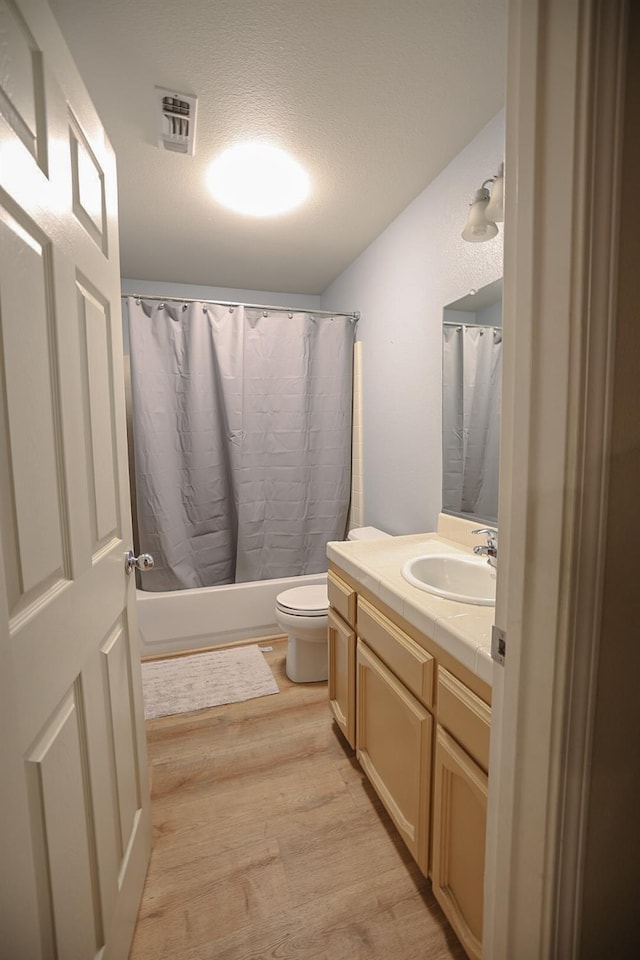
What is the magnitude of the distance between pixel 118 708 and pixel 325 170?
2094 mm

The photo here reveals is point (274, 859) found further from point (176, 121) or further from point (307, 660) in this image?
point (176, 121)

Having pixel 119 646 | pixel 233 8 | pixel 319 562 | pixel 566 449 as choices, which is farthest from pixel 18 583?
pixel 319 562

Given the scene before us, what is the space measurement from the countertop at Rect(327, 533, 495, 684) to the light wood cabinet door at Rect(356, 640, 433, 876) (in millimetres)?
236

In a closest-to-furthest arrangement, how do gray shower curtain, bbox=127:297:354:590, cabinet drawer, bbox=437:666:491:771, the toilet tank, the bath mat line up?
cabinet drawer, bbox=437:666:491:771 < the bath mat < the toilet tank < gray shower curtain, bbox=127:297:354:590

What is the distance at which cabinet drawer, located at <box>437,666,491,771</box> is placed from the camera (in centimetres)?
82

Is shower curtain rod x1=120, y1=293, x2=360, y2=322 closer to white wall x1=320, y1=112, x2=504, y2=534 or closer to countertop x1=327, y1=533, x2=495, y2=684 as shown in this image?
white wall x1=320, y1=112, x2=504, y2=534

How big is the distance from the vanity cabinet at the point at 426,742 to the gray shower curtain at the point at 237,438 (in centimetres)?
131

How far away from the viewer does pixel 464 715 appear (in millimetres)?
877

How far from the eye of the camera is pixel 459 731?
90cm

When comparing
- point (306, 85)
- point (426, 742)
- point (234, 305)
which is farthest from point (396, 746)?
point (234, 305)

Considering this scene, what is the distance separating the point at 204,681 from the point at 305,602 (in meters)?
0.68

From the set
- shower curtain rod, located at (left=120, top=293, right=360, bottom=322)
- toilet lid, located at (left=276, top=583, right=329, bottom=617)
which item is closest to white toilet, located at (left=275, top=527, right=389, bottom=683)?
toilet lid, located at (left=276, top=583, right=329, bottom=617)

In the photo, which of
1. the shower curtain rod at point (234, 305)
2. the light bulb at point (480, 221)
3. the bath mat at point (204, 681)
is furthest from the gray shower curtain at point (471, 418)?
the bath mat at point (204, 681)

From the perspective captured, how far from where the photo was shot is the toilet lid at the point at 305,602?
196 centimetres
